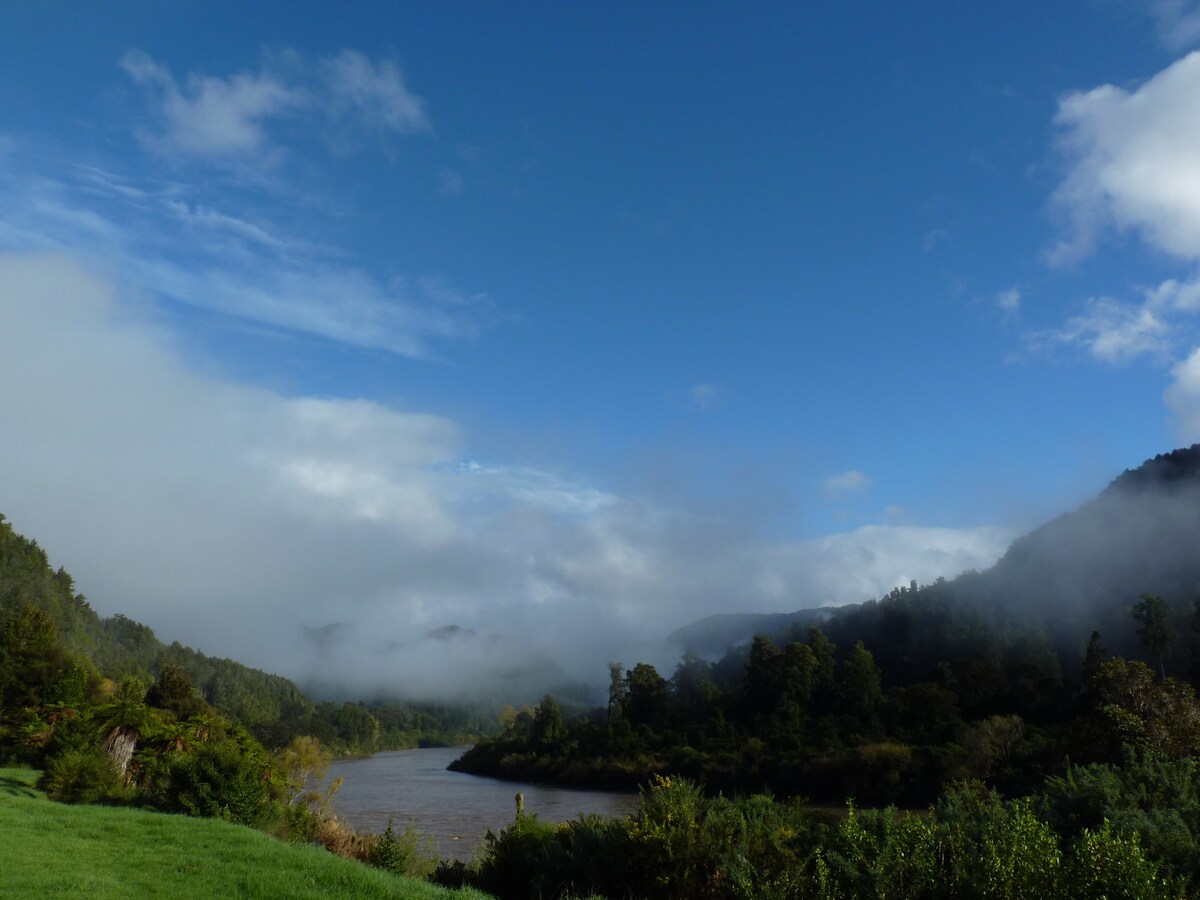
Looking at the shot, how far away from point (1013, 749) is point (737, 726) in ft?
104

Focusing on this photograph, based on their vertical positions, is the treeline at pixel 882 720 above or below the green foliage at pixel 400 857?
below

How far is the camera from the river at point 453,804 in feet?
133

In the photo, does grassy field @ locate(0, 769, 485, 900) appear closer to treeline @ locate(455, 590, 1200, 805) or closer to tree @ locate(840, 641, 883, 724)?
treeline @ locate(455, 590, 1200, 805)

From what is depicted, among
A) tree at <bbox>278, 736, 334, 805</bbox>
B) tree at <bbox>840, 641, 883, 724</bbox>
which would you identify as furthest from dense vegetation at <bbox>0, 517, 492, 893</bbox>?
tree at <bbox>840, 641, 883, 724</bbox>

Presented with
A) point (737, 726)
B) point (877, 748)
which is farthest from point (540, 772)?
point (877, 748)

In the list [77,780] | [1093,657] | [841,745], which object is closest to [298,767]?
[77,780]

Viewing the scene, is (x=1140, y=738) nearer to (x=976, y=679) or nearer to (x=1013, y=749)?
(x=1013, y=749)

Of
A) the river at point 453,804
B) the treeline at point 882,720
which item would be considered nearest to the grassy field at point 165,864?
the river at point 453,804

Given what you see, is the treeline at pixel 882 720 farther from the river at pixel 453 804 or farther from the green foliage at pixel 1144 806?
the green foliage at pixel 1144 806

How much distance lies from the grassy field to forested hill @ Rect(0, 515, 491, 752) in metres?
45.4

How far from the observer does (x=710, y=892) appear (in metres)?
11.1

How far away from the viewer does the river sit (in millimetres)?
40619

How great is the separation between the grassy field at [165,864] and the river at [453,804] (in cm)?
1739

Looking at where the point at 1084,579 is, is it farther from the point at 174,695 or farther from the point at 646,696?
the point at 174,695
